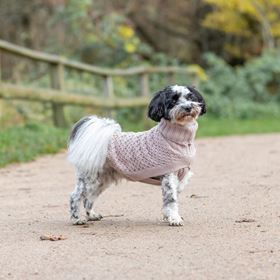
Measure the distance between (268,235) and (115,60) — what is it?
20894 mm

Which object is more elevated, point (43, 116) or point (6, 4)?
point (6, 4)

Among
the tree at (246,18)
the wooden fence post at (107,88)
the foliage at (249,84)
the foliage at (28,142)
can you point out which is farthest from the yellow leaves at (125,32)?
the foliage at (28,142)

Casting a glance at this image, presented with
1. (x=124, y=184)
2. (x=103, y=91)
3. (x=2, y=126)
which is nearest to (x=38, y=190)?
(x=124, y=184)

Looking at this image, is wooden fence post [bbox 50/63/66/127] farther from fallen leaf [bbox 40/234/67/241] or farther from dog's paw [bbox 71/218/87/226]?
fallen leaf [bbox 40/234/67/241]

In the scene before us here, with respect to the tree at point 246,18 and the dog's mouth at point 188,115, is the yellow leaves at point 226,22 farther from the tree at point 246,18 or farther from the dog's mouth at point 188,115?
the dog's mouth at point 188,115

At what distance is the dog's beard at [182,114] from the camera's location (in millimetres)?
7117

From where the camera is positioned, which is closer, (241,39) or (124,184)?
(124,184)

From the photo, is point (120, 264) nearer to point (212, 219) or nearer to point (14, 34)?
point (212, 219)

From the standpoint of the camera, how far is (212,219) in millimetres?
7375

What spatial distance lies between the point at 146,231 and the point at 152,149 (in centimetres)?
76

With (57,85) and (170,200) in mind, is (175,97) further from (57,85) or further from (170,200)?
(57,85)

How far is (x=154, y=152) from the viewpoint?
7.30 metres

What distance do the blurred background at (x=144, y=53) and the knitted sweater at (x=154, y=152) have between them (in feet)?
19.0

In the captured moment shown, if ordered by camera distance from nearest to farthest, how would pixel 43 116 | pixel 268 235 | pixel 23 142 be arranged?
pixel 268 235
pixel 23 142
pixel 43 116
